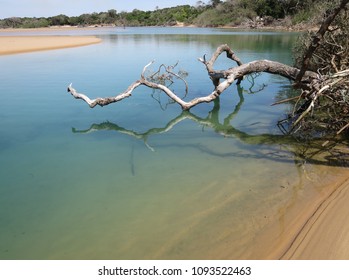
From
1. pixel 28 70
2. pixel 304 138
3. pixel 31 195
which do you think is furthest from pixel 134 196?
pixel 28 70

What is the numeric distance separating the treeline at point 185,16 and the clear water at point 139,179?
58.0 metres

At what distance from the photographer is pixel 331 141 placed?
285 inches

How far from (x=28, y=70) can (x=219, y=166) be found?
15.1 m

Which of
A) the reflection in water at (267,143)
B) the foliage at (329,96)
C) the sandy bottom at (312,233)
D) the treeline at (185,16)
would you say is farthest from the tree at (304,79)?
the treeline at (185,16)

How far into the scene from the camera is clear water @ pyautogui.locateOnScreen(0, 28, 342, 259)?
4.41 meters

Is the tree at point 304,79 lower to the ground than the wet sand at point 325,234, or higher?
higher

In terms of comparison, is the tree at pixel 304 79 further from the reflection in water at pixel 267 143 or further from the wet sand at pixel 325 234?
the wet sand at pixel 325 234

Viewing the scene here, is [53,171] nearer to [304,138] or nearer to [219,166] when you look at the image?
[219,166]

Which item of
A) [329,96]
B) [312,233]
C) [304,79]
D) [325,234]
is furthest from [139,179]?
[304,79]

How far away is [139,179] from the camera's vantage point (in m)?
6.02

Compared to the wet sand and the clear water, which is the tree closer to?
the clear water

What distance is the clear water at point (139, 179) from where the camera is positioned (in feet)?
14.5

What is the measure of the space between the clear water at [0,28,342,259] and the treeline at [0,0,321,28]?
57971 millimetres

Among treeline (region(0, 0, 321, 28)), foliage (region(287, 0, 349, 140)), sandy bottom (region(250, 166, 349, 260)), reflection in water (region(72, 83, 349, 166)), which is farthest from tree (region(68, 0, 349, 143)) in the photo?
treeline (region(0, 0, 321, 28))
